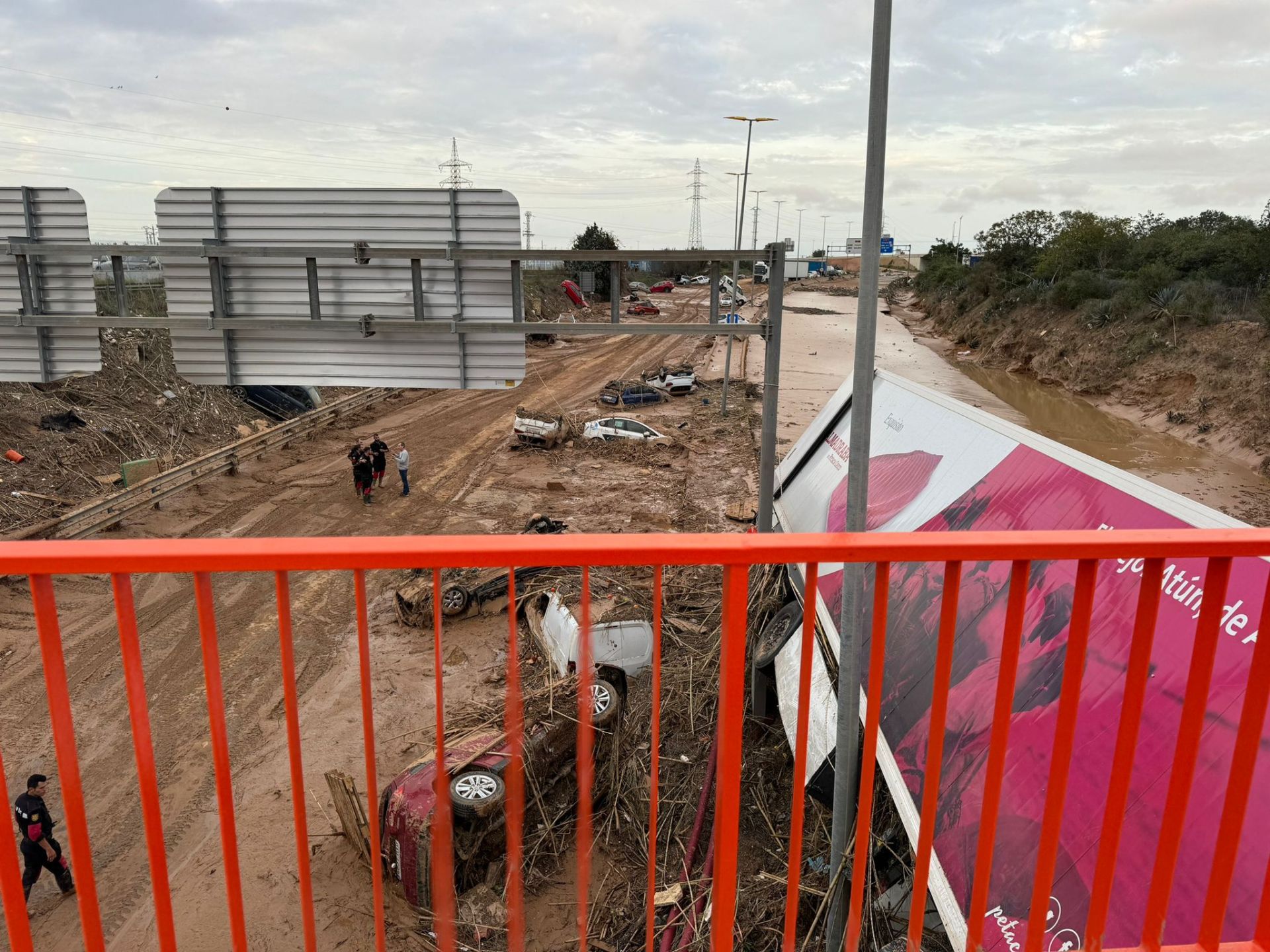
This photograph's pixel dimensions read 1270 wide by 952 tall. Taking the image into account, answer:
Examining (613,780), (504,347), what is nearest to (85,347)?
(504,347)

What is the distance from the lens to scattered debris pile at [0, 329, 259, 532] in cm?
1822

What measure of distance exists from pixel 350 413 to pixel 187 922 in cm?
2272

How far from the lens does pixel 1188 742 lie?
211 cm

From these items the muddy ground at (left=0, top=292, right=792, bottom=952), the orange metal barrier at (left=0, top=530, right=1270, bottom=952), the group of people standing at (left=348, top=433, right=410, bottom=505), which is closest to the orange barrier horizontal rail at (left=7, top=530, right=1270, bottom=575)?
the orange metal barrier at (left=0, top=530, right=1270, bottom=952)

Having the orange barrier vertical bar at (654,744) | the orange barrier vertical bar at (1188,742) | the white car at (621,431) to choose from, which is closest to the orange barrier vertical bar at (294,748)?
the orange barrier vertical bar at (654,744)

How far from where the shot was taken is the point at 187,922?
7.56 meters

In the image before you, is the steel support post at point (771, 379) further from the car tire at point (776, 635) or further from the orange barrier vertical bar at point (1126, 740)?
the orange barrier vertical bar at point (1126, 740)

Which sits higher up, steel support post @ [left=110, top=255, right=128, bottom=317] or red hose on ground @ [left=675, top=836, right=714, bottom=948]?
steel support post @ [left=110, top=255, right=128, bottom=317]

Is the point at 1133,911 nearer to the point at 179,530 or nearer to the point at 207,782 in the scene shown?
the point at 207,782

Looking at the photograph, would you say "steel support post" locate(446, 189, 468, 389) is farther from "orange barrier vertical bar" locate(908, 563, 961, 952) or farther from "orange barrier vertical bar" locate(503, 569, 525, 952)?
"orange barrier vertical bar" locate(908, 563, 961, 952)

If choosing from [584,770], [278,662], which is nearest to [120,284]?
[278,662]

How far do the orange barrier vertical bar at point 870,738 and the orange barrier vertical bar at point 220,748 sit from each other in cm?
146

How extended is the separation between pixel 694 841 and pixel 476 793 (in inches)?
66.2

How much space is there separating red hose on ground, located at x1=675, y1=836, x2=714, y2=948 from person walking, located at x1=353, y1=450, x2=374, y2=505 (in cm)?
1472
